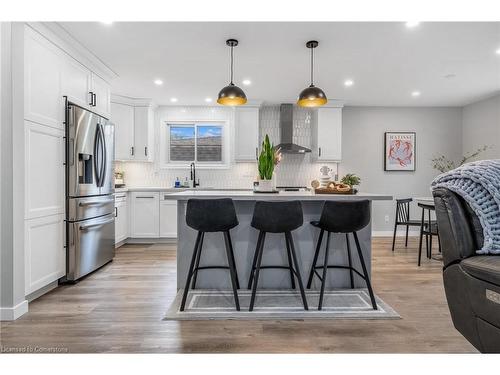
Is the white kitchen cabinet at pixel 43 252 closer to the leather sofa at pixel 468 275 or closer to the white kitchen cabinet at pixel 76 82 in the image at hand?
the white kitchen cabinet at pixel 76 82

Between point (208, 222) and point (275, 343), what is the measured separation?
0.99 m

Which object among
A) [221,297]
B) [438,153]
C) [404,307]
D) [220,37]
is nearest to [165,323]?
[221,297]

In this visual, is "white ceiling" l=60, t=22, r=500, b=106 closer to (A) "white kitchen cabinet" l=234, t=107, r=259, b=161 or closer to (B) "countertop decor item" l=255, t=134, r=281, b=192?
(A) "white kitchen cabinet" l=234, t=107, r=259, b=161

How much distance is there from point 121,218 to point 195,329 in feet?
10.9

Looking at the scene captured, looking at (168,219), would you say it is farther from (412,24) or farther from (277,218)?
(412,24)

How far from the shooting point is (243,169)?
6.08 meters

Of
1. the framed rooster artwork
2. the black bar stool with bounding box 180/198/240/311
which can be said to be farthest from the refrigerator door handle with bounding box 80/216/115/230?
the framed rooster artwork

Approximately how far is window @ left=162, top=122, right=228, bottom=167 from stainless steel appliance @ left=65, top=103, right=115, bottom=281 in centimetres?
203

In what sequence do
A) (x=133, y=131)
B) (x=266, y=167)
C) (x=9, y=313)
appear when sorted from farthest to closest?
(x=133, y=131) → (x=266, y=167) → (x=9, y=313)

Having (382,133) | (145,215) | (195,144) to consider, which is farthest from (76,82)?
(382,133)

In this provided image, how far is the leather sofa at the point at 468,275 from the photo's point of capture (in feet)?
4.62

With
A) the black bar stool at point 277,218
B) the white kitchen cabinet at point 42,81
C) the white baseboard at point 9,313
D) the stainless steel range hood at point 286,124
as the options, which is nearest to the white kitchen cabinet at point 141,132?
the stainless steel range hood at point 286,124

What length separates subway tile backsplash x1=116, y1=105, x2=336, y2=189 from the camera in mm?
6027
